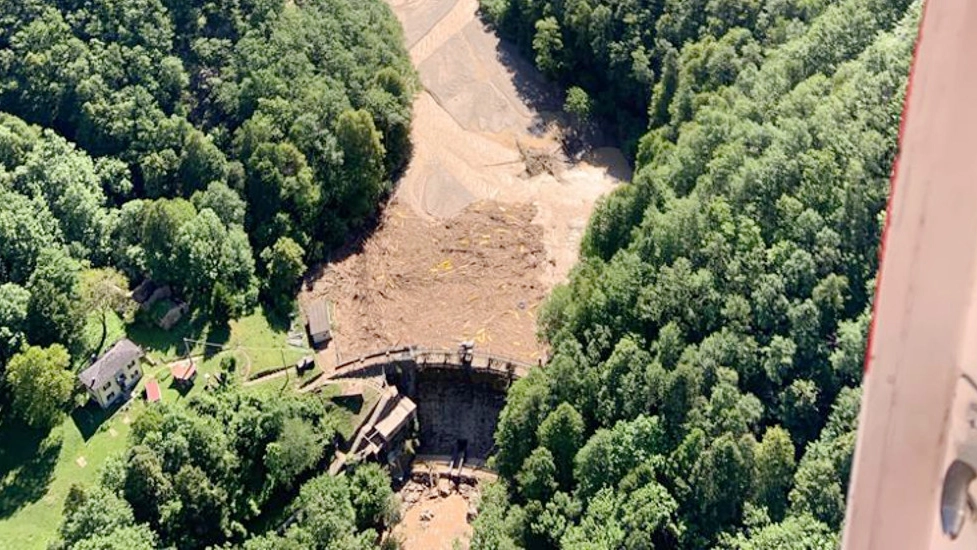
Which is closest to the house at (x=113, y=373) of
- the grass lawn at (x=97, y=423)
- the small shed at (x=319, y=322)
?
the grass lawn at (x=97, y=423)

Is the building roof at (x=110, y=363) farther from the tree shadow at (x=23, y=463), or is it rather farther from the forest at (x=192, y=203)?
the tree shadow at (x=23, y=463)

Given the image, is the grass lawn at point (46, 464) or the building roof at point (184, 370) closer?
the grass lawn at point (46, 464)

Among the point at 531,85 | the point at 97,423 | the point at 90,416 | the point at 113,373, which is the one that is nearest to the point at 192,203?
the point at 113,373

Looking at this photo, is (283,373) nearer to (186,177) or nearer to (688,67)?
(186,177)

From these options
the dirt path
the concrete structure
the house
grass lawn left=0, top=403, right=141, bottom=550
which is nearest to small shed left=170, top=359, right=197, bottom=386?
the house

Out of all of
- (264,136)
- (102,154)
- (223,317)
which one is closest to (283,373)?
(223,317)

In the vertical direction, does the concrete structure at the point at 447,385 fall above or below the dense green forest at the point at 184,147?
below
